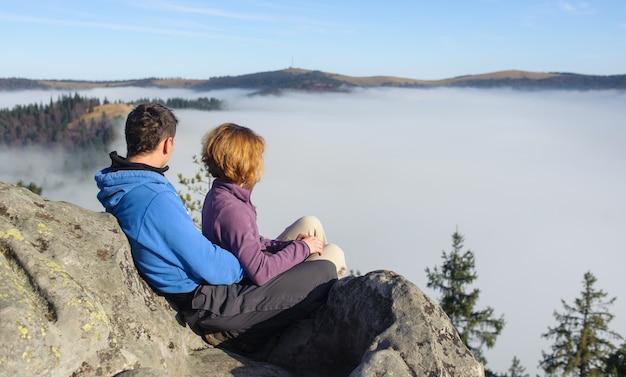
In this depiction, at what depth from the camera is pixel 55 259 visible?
5211mm

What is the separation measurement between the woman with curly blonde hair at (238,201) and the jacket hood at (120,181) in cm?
63

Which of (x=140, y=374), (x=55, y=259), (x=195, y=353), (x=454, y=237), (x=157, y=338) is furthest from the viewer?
(x=454, y=237)

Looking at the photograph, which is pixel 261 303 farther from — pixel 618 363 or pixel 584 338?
pixel 584 338

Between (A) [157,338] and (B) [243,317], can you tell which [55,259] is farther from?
(B) [243,317]

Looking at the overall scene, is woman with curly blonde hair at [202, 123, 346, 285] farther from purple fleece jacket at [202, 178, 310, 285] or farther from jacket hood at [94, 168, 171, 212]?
jacket hood at [94, 168, 171, 212]

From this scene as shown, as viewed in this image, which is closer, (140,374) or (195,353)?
(140,374)

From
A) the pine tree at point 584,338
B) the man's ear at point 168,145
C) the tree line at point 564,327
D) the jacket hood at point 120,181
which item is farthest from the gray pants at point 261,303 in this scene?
the pine tree at point 584,338

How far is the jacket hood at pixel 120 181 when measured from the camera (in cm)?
588

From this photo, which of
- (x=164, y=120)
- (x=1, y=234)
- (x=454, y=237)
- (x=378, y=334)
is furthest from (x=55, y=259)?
(x=454, y=237)

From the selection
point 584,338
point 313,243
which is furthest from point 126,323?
point 584,338

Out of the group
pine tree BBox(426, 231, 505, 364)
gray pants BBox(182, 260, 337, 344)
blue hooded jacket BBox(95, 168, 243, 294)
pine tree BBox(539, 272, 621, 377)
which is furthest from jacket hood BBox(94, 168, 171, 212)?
pine tree BBox(539, 272, 621, 377)

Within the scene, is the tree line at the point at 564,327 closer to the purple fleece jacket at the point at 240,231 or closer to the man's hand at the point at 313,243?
the man's hand at the point at 313,243

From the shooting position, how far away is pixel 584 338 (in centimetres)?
3350

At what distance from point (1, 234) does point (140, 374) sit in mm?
1734
